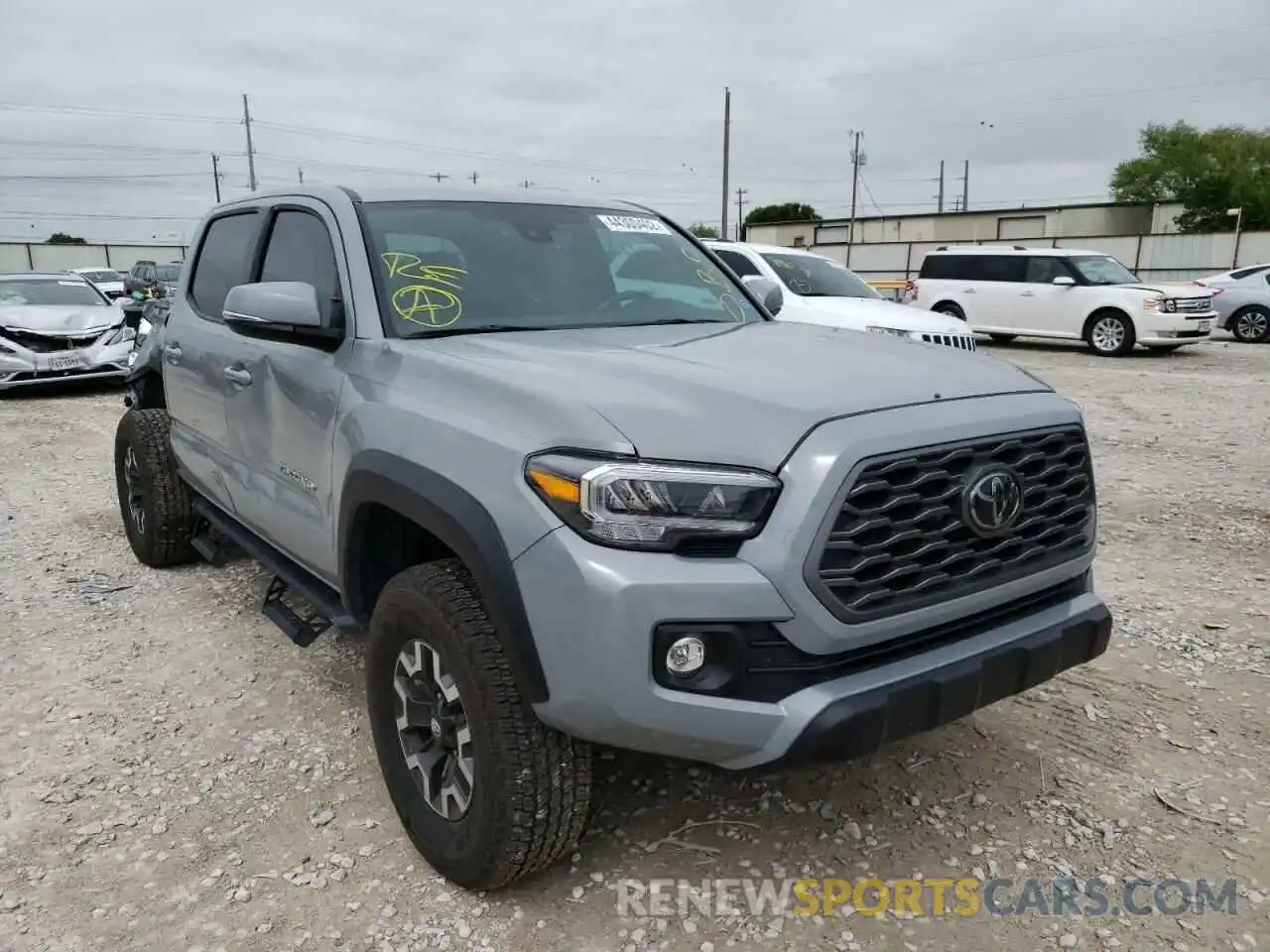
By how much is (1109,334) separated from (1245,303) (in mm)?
4298

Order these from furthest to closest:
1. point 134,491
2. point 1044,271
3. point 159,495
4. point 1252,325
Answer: point 1252,325 < point 1044,271 < point 134,491 < point 159,495

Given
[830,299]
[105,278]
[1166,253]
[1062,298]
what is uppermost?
[1166,253]

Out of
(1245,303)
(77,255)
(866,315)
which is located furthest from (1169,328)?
(77,255)

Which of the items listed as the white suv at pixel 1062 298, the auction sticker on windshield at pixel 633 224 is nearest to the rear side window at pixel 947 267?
the white suv at pixel 1062 298

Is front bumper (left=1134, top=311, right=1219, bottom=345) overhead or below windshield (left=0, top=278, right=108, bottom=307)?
below

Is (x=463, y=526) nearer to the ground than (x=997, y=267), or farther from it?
nearer to the ground

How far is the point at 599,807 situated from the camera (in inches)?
112

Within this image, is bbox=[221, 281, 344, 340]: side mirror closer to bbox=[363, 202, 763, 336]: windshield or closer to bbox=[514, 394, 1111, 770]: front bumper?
bbox=[363, 202, 763, 336]: windshield

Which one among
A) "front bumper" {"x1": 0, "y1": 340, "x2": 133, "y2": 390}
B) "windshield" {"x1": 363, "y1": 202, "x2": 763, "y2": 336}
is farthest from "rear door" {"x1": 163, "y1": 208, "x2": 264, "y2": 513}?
"front bumper" {"x1": 0, "y1": 340, "x2": 133, "y2": 390}

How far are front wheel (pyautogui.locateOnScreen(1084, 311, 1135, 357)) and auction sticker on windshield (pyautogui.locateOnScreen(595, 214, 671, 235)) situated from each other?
43.7 ft

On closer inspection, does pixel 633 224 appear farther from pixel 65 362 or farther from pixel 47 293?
pixel 47 293

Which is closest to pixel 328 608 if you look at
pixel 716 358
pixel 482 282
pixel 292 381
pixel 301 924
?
pixel 292 381

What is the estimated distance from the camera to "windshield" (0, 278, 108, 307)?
37.8 ft

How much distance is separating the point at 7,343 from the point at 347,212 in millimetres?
9739
